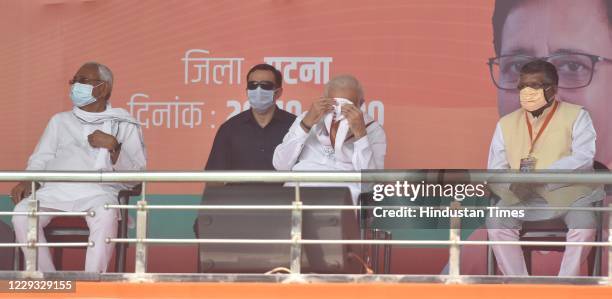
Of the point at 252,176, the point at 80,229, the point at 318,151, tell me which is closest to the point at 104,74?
the point at 80,229

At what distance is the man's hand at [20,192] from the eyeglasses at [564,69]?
283 cm

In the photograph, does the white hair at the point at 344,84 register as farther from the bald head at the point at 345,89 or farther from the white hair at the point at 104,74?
the white hair at the point at 104,74

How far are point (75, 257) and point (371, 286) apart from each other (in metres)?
2.82

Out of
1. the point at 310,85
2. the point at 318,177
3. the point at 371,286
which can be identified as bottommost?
the point at 371,286

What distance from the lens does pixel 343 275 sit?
664cm

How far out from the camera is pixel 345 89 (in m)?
7.88

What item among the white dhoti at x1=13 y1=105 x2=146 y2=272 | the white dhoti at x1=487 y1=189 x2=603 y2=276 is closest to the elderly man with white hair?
the white dhoti at x1=487 y1=189 x2=603 y2=276

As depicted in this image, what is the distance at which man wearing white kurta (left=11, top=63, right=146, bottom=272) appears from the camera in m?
8.02

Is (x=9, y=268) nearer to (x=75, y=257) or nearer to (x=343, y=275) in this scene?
(x=75, y=257)

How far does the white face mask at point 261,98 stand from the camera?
330 inches

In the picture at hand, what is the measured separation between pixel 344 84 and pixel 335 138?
307 mm

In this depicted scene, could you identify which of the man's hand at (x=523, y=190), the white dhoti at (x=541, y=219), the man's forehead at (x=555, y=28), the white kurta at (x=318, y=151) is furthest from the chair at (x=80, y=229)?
the man's forehead at (x=555, y=28)

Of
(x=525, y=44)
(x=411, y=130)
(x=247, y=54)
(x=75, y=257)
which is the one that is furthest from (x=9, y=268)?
(x=525, y=44)

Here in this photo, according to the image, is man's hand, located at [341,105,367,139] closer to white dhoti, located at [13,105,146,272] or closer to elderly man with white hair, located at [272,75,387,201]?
elderly man with white hair, located at [272,75,387,201]
